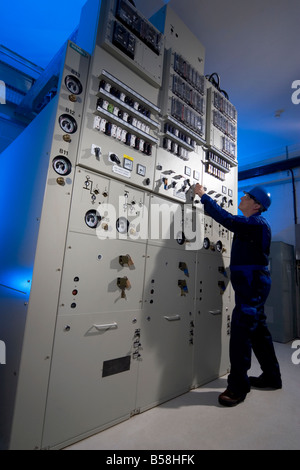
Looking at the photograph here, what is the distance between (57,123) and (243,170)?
5.34 metres

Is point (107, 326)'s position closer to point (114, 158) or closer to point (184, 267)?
point (184, 267)

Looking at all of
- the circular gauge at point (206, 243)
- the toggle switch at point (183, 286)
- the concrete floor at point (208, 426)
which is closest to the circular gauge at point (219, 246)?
the circular gauge at point (206, 243)

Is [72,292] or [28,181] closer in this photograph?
[72,292]

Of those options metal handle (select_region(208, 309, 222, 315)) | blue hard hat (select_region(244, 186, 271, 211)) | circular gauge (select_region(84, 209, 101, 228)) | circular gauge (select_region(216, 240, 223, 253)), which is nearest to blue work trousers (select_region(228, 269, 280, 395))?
metal handle (select_region(208, 309, 222, 315))

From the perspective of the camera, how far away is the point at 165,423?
1.70 metres

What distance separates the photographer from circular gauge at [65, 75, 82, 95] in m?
1.56

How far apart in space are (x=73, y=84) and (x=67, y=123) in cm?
29

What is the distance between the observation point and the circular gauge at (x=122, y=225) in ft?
5.76

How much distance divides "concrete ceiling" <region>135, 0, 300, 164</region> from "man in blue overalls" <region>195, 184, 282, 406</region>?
1803 mm

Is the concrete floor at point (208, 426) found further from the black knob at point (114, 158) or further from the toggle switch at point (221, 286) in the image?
the black knob at point (114, 158)

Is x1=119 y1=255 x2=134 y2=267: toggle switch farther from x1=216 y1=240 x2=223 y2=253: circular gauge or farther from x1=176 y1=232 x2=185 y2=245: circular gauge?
x1=216 y1=240 x2=223 y2=253: circular gauge

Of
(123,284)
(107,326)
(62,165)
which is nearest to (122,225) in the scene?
(123,284)

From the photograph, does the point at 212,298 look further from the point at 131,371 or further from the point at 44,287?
the point at 44,287
